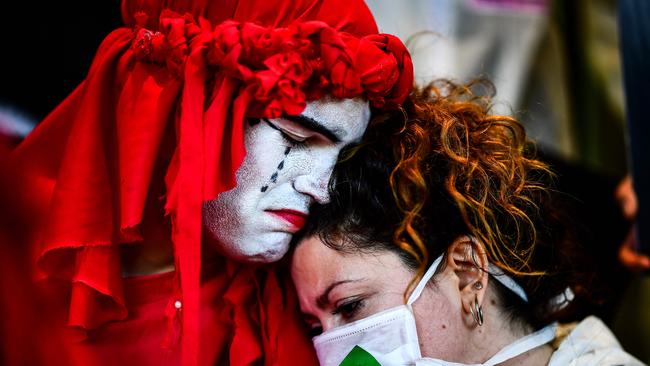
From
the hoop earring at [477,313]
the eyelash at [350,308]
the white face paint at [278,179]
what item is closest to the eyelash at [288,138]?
the white face paint at [278,179]

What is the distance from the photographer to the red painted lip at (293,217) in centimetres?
140

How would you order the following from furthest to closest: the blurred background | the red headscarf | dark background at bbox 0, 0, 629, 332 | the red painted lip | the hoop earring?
the blurred background → dark background at bbox 0, 0, 629, 332 → the hoop earring → the red painted lip → the red headscarf

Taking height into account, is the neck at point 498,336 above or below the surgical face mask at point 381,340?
below

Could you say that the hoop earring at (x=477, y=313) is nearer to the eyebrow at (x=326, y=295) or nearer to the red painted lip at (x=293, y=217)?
the eyebrow at (x=326, y=295)

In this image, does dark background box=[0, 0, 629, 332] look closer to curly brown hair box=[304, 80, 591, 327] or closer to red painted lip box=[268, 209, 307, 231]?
curly brown hair box=[304, 80, 591, 327]

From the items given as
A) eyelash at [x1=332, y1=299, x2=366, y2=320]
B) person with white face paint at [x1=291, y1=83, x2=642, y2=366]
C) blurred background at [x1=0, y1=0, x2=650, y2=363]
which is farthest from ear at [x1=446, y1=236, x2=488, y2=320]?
blurred background at [x1=0, y1=0, x2=650, y2=363]

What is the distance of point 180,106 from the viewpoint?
136 cm

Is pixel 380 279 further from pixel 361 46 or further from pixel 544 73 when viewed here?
pixel 544 73

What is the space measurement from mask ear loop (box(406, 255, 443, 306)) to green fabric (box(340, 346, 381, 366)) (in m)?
0.12

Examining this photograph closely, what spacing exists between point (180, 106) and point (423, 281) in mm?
564

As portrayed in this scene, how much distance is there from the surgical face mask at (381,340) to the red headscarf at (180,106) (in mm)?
342

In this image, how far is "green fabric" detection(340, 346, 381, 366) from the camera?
4.77ft

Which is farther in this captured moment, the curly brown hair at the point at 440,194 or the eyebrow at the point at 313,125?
the curly brown hair at the point at 440,194

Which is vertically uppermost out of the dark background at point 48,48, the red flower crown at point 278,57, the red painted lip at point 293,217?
the red flower crown at point 278,57
